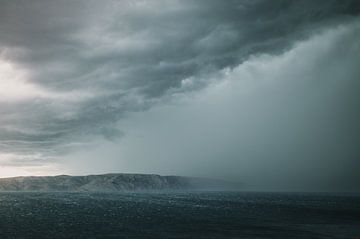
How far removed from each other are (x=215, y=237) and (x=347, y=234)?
1133 inches

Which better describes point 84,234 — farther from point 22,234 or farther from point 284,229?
point 284,229

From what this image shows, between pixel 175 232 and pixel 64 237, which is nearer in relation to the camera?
pixel 64 237

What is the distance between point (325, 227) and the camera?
83.5 meters

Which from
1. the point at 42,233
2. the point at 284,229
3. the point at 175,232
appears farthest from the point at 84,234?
the point at 284,229

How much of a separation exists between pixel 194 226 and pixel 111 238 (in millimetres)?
24632

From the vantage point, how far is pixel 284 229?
7969 centimetres

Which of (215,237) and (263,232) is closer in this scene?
(215,237)

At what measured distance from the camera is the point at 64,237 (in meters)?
67.4

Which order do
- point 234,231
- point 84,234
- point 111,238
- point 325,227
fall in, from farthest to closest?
point 325,227 → point 234,231 → point 84,234 → point 111,238

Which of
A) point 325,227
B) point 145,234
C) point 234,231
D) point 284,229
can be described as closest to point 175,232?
point 145,234

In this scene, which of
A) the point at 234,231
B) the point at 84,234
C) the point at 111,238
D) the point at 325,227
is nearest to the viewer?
the point at 111,238

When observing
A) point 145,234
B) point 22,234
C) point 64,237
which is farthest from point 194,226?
point 22,234

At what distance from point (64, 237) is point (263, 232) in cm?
4124

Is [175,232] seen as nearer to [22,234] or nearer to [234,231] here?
[234,231]
